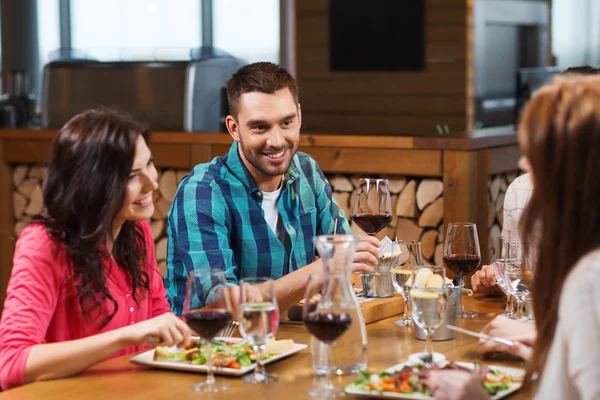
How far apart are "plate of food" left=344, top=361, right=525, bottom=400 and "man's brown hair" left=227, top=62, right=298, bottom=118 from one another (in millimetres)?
1359

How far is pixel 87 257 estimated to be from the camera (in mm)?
2162

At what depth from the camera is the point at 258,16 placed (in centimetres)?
734

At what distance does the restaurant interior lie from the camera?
1813 mm

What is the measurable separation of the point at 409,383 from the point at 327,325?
182 millimetres

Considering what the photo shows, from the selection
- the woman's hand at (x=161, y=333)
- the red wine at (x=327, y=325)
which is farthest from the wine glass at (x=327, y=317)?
the woman's hand at (x=161, y=333)

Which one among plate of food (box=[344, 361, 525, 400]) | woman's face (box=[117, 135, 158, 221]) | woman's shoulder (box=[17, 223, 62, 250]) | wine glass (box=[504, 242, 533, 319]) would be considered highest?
woman's face (box=[117, 135, 158, 221])

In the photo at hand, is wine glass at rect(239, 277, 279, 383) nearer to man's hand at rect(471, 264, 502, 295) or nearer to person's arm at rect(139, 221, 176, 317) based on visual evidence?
person's arm at rect(139, 221, 176, 317)

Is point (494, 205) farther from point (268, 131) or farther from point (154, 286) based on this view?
point (154, 286)

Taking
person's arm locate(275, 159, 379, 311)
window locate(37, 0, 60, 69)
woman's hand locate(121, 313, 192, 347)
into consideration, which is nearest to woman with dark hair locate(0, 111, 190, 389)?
woman's hand locate(121, 313, 192, 347)

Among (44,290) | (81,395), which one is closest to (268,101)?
(44,290)

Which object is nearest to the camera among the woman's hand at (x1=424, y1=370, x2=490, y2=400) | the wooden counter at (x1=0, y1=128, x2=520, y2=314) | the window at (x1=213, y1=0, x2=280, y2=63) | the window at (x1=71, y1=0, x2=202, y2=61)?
the woman's hand at (x1=424, y1=370, x2=490, y2=400)

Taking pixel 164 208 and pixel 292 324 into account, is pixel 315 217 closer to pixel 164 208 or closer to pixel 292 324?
pixel 292 324

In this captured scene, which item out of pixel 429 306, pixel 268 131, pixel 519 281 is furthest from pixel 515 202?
pixel 429 306

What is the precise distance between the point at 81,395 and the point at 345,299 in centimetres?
53
